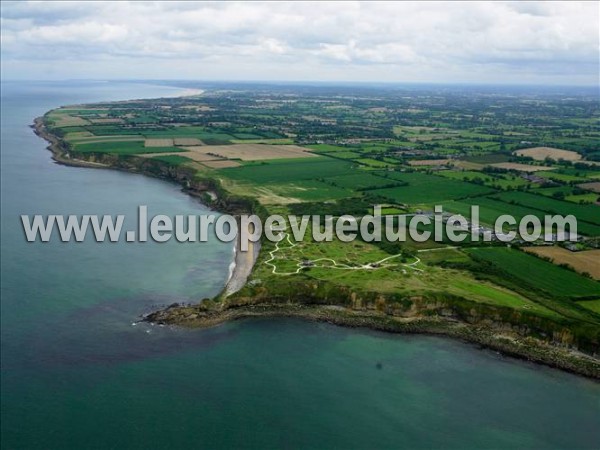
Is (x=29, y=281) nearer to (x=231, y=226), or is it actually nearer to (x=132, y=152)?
(x=231, y=226)

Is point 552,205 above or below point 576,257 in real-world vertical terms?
above

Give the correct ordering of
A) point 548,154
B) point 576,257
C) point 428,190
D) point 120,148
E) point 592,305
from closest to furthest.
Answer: point 592,305 → point 576,257 → point 428,190 → point 120,148 → point 548,154

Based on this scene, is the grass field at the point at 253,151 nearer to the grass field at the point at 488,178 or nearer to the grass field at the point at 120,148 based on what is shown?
the grass field at the point at 120,148

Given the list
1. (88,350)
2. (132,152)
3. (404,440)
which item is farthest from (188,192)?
(404,440)

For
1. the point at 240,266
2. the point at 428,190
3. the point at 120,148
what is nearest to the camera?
the point at 240,266

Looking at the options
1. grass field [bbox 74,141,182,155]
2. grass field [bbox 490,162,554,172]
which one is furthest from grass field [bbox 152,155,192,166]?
grass field [bbox 490,162,554,172]

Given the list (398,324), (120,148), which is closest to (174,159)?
(120,148)

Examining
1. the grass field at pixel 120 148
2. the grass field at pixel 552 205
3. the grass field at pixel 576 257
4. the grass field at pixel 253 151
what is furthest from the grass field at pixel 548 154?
the grass field at pixel 120 148

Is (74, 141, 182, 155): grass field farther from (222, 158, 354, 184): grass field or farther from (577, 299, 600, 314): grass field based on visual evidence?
(577, 299, 600, 314): grass field

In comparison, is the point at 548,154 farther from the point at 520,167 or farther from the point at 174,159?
the point at 174,159
